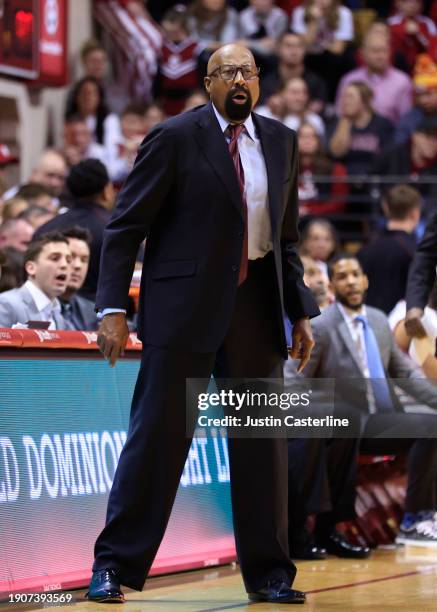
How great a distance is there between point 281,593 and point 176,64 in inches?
431

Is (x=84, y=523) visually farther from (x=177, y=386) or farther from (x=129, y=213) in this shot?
(x=129, y=213)

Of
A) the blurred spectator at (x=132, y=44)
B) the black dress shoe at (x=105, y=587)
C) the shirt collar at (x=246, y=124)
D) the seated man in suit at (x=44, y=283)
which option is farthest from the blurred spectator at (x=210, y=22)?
the black dress shoe at (x=105, y=587)

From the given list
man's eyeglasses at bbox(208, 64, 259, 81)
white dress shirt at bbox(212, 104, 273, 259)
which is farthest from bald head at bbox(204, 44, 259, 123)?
white dress shirt at bbox(212, 104, 273, 259)

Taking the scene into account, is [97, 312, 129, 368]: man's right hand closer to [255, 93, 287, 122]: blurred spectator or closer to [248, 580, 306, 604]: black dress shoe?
[248, 580, 306, 604]: black dress shoe

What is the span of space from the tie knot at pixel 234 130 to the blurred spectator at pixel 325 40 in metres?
10.6

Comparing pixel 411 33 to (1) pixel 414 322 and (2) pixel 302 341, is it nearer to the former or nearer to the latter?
(1) pixel 414 322

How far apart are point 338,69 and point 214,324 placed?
11.1 meters

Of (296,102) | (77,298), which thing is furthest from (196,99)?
(77,298)

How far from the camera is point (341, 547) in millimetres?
7621

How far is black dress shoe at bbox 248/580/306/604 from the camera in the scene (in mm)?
5480

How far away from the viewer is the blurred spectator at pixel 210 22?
15.9 meters

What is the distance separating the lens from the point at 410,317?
23.7ft

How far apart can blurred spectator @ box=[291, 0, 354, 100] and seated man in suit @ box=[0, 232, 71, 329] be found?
8.96 metres

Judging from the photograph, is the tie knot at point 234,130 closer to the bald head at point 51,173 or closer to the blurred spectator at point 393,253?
the blurred spectator at point 393,253
